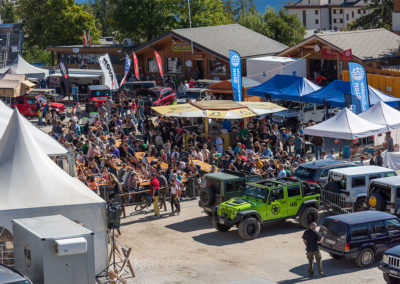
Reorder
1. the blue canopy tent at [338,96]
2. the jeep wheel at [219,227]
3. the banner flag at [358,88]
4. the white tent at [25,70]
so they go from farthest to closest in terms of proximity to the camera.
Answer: the white tent at [25,70] < the blue canopy tent at [338,96] < the banner flag at [358,88] < the jeep wheel at [219,227]

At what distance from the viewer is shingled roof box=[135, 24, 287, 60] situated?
4832cm

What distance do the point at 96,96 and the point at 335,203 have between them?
22.7 meters

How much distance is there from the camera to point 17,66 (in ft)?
163

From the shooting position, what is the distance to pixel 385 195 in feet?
65.0

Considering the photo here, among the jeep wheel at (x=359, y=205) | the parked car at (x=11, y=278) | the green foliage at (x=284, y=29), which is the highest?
the green foliage at (x=284, y=29)

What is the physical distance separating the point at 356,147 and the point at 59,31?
1823 inches

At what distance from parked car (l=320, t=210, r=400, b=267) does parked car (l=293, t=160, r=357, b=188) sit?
15.6 ft

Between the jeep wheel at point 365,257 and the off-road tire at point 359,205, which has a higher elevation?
the off-road tire at point 359,205

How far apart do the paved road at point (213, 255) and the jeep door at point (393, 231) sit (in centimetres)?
74

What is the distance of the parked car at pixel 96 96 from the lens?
40.3 m

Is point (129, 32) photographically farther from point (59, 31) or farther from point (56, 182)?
point (56, 182)

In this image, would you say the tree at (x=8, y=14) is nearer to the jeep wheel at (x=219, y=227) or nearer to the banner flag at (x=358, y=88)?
the banner flag at (x=358, y=88)

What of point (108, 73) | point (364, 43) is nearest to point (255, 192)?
point (108, 73)

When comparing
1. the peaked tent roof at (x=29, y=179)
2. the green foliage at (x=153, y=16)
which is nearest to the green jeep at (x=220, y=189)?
the peaked tent roof at (x=29, y=179)
